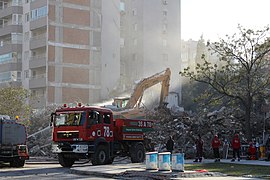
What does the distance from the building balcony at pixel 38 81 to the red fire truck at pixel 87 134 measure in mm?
37831

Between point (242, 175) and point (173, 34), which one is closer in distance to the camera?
point (242, 175)

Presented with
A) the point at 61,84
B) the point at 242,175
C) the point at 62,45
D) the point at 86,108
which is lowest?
the point at 242,175

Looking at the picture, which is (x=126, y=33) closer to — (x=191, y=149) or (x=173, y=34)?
(x=173, y=34)

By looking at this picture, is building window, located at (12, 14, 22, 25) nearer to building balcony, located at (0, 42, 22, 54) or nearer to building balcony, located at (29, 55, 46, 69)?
building balcony, located at (0, 42, 22, 54)

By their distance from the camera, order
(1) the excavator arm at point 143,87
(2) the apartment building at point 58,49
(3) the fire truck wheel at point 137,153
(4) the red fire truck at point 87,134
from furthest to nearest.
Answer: (2) the apartment building at point 58,49, (1) the excavator arm at point 143,87, (3) the fire truck wheel at point 137,153, (4) the red fire truck at point 87,134

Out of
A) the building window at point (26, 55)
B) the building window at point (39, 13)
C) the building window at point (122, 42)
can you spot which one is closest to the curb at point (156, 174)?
the building window at point (39, 13)

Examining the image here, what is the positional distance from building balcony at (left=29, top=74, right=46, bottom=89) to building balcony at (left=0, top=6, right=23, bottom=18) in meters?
10.1

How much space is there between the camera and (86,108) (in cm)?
2562

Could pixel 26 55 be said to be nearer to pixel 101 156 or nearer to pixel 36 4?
pixel 36 4

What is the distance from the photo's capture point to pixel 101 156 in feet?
85.9

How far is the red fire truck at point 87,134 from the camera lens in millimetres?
25391

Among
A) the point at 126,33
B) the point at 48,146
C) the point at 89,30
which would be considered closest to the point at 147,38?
the point at 126,33

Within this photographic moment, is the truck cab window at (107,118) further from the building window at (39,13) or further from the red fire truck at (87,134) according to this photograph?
the building window at (39,13)

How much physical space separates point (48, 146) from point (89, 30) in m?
32.5
